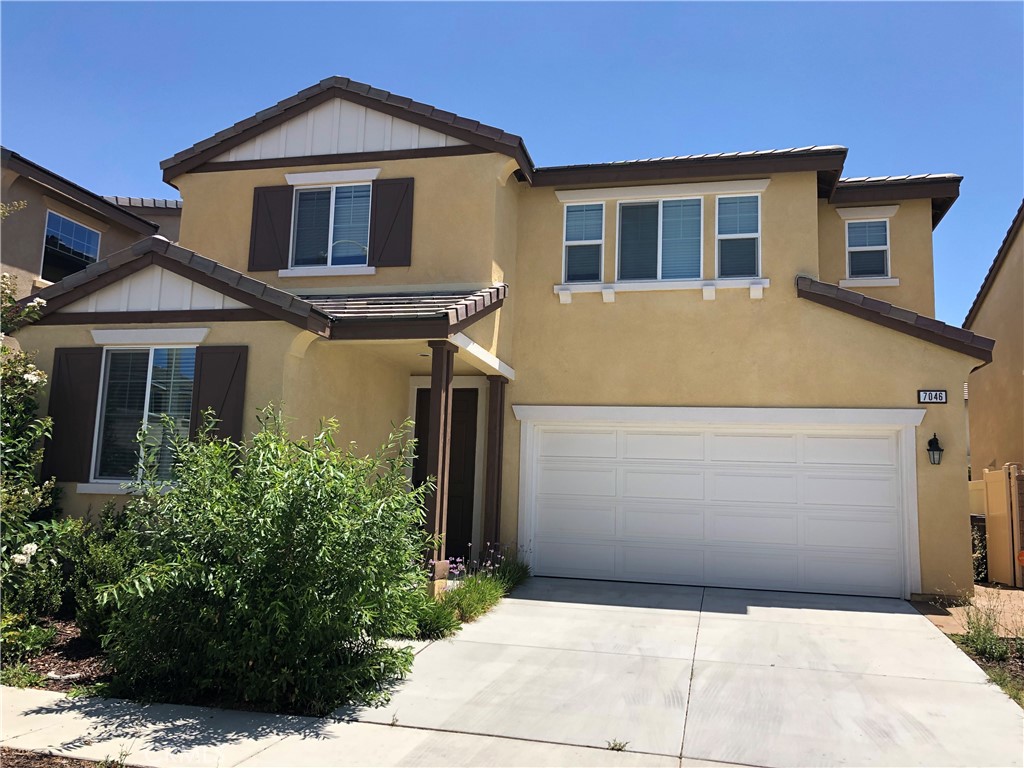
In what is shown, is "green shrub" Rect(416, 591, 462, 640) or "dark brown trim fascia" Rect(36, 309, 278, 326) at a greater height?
"dark brown trim fascia" Rect(36, 309, 278, 326)

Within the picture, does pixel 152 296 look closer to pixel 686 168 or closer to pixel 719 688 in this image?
pixel 719 688

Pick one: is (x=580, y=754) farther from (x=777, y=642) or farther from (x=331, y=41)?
(x=331, y=41)

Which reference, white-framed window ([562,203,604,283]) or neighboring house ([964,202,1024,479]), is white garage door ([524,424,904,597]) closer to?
white-framed window ([562,203,604,283])

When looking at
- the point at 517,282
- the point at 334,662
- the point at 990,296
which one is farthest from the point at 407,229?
the point at 990,296

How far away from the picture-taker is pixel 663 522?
11.7m

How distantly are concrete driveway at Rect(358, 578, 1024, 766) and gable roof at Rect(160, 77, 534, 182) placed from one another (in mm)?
6520

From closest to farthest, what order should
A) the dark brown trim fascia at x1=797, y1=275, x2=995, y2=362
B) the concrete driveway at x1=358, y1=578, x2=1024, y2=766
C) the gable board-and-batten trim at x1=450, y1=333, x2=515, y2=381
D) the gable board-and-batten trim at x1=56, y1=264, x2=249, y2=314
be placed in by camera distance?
the concrete driveway at x1=358, y1=578, x2=1024, y2=766 → the gable board-and-batten trim at x1=56, y1=264, x2=249, y2=314 → the gable board-and-batten trim at x1=450, y1=333, x2=515, y2=381 → the dark brown trim fascia at x1=797, y1=275, x2=995, y2=362

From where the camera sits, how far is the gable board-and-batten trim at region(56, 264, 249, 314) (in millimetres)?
9141

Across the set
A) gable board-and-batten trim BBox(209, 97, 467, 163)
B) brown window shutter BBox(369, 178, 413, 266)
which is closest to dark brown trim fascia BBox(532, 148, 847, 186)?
gable board-and-batten trim BBox(209, 97, 467, 163)

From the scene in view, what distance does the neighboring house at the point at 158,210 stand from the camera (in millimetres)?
18453

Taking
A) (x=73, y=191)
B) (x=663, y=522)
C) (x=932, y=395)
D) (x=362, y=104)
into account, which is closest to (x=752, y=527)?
(x=663, y=522)

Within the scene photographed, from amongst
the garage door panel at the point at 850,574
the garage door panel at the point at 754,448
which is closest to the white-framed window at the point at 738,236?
the garage door panel at the point at 754,448

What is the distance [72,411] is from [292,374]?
276cm

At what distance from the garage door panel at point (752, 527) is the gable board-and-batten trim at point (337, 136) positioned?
6.81m
